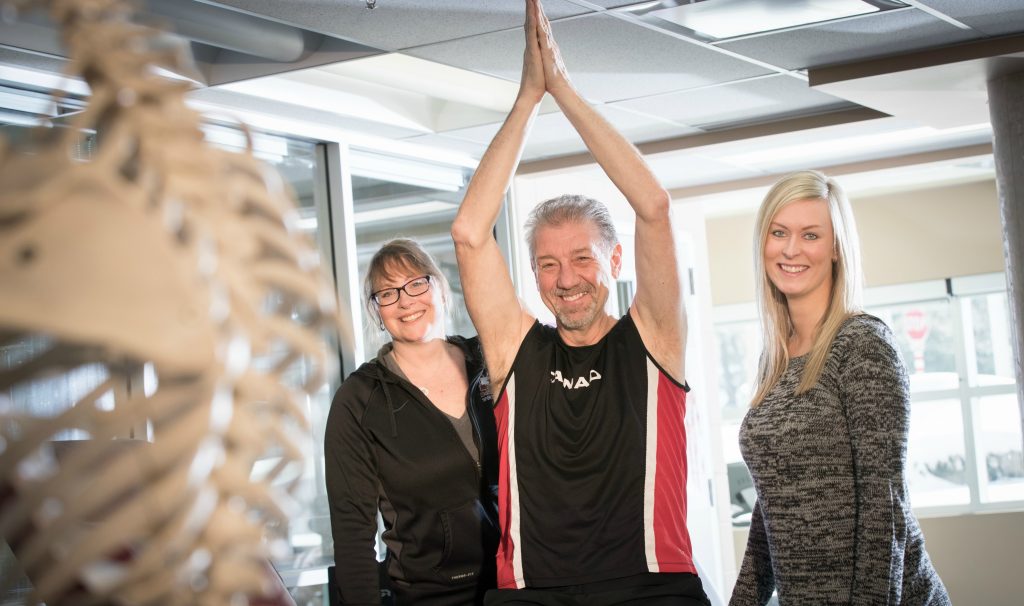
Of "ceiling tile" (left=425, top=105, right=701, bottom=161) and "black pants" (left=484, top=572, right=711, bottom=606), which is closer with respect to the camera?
Answer: "black pants" (left=484, top=572, right=711, bottom=606)

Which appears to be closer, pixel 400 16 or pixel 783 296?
pixel 783 296

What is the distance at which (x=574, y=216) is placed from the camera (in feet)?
7.93

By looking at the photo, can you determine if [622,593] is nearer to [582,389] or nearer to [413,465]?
[582,389]

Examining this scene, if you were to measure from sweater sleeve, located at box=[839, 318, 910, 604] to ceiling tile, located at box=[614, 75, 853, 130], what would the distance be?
93.0 inches

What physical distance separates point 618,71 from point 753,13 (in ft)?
2.42

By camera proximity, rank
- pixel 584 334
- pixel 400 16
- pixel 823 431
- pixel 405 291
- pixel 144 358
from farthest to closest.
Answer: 1. pixel 400 16
2. pixel 405 291
3. pixel 584 334
4. pixel 823 431
5. pixel 144 358

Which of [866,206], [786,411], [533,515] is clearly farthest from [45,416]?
[866,206]

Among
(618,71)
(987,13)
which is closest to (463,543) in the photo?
(618,71)

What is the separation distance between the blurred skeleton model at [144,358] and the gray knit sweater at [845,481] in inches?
75.7

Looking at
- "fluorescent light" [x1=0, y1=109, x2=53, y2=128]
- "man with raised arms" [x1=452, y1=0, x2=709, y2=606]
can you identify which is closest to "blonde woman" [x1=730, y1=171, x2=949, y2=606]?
"man with raised arms" [x1=452, y1=0, x2=709, y2=606]

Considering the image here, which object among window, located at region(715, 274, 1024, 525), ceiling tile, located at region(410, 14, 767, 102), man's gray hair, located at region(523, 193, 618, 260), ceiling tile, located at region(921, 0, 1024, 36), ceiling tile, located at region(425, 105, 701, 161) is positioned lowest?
window, located at region(715, 274, 1024, 525)

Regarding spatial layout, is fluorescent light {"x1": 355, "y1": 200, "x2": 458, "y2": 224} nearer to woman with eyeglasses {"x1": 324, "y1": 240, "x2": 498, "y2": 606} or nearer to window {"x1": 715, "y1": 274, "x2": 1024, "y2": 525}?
woman with eyeglasses {"x1": 324, "y1": 240, "x2": 498, "y2": 606}

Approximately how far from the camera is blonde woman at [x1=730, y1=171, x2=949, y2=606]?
7.06ft

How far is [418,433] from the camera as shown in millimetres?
2621
